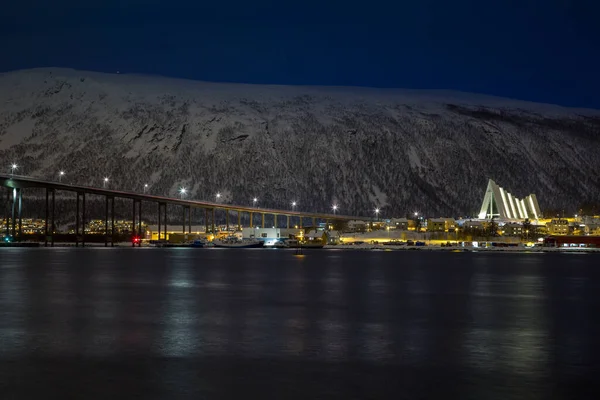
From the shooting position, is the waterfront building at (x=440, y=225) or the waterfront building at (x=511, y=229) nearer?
the waterfront building at (x=511, y=229)

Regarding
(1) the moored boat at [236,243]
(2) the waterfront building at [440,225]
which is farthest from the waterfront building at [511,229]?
(1) the moored boat at [236,243]

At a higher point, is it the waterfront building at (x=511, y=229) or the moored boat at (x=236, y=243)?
the waterfront building at (x=511, y=229)

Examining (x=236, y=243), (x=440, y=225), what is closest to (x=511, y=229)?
(x=440, y=225)

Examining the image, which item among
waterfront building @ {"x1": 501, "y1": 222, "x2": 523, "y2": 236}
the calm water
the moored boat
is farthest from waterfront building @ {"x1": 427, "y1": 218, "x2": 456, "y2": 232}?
the calm water

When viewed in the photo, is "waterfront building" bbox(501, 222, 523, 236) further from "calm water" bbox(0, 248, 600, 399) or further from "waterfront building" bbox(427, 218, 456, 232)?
"calm water" bbox(0, 248, 600, 399)

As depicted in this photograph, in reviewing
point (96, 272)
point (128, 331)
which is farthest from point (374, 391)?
point (96, 272)

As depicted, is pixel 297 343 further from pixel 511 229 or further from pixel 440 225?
pixel 511 229

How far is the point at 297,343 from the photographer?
2198 centimetres

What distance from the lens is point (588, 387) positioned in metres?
16.2

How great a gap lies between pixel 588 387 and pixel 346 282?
32.8m

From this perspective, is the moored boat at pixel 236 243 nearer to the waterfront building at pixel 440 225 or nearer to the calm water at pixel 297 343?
the waterfront building at pixel 440 225

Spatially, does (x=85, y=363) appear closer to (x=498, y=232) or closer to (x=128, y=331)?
(x=128, y=331)

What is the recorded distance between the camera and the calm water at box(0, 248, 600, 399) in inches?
635

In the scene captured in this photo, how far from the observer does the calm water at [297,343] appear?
1612 cm
